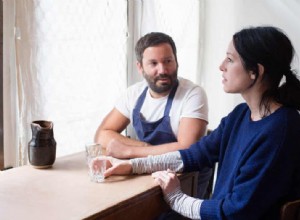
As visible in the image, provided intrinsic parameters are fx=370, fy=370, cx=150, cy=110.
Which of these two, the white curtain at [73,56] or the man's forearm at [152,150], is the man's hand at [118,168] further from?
the white curtain at [73,56]

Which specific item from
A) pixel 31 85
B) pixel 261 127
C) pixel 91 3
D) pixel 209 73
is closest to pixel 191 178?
pixel 261 127

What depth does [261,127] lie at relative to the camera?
1166mm

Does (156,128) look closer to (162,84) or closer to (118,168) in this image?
(162,84)

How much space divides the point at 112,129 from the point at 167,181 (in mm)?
725

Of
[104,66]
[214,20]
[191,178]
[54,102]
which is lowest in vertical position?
[191,178]

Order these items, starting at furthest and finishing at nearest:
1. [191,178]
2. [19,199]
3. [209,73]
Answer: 1. [209,73]
2. [191,178]
3. [19,199]

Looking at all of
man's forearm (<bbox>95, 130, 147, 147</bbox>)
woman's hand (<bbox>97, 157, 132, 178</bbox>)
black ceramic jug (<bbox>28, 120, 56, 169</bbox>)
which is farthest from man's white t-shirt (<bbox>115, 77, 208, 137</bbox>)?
black ceramic jug (<bbox>28, 120, 56, 169</bbox>)

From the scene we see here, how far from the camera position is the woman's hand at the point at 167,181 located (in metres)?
1.28

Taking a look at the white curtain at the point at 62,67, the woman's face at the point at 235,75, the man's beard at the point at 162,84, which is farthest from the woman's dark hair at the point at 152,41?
the woman's face at the point at 235,75

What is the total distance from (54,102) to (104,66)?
451 mm

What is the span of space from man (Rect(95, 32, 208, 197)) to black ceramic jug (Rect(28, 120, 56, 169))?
302mm

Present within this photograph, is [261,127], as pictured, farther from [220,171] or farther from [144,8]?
[144,8]

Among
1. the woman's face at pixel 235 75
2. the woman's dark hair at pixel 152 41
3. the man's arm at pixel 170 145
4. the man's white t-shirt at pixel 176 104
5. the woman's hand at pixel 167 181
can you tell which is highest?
the woman's dark hair at pixel 152 41

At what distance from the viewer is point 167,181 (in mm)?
1283
